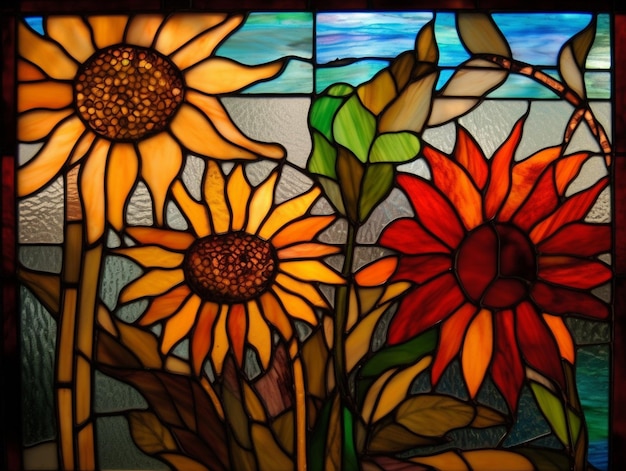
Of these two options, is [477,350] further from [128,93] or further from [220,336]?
[128,93]

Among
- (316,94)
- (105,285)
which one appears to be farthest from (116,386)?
(316,94)

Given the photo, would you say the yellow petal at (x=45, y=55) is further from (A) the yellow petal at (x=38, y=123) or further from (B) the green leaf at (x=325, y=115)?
(B) the green leaf at (x=325, y=115)

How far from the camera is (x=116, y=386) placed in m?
1.54

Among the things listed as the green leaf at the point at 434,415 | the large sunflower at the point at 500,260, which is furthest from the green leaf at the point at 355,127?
the green leaf at the point at 434,415

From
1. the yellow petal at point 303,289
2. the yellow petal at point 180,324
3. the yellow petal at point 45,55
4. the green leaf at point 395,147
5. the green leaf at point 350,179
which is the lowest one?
the yellow petal at point 180,324

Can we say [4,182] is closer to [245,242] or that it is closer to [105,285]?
[105,285]

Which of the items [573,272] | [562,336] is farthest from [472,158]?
[562,336]

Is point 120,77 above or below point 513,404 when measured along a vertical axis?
above

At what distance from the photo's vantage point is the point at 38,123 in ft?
5.16

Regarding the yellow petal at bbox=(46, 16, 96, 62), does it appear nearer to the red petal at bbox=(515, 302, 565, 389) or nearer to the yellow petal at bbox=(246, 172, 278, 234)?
the yellow petal at bbox=(246, 172, 278, 234)

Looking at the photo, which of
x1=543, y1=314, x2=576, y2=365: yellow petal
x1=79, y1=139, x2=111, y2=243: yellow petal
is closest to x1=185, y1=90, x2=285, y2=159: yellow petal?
x1=79, y1=139, x2=111, y2=243: yellow petal

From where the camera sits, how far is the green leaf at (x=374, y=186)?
1.54 m

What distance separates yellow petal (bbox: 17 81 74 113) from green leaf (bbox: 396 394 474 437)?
99 centimetres

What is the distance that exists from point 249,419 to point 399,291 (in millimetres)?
422
